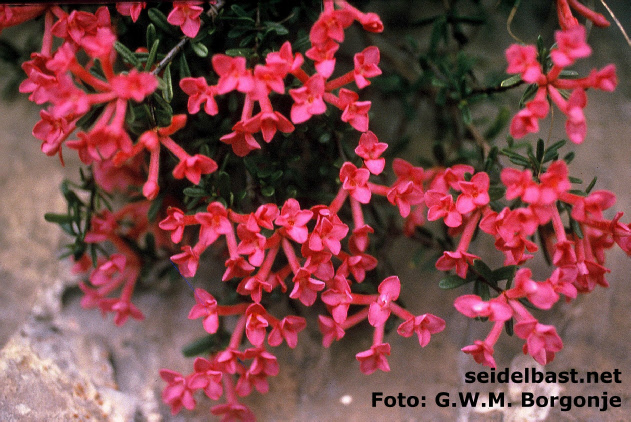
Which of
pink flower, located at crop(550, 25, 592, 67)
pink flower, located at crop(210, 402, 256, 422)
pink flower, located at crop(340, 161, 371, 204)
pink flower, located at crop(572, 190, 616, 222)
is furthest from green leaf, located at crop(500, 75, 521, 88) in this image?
pink flower, located at crop(210, 402, 256, 422)

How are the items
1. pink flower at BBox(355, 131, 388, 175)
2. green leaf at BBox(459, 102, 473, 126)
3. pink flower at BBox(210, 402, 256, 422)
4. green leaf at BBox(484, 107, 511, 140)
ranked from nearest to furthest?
pink flower at BBox(355, 131, 388, 175) → pink flower at BBox(210, 402, 256, 422) → green leaf at BBox(459, 102, 473, 126) → green leaf at BBox(484, 107, 511, 140)

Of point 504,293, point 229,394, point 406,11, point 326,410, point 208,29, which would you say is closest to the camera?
point 504,293

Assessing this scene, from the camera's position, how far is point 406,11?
85.0 inches

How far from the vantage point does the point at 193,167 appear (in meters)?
1.26

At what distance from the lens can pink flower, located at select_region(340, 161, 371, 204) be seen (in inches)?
52.5

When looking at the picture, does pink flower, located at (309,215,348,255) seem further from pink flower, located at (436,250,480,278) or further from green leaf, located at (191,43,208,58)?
green leaf, located at (191,43,208,58)

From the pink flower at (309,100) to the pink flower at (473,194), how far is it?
16.6 inches

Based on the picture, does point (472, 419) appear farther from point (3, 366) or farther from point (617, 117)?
point (3, 366)

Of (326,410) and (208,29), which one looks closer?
(208,29)

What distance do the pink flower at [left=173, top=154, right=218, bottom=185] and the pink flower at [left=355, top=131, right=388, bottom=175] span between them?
39 centimetres

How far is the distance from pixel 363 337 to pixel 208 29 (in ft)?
3.80

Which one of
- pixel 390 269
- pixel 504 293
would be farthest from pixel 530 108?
pixel 390 269

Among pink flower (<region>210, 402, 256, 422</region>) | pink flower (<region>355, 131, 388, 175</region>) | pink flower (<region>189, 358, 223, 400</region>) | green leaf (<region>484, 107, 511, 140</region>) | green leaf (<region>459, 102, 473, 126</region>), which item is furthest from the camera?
green leaf (<region>484, 107, 511, 140</region>)

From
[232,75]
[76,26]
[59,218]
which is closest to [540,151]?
[232,75]
